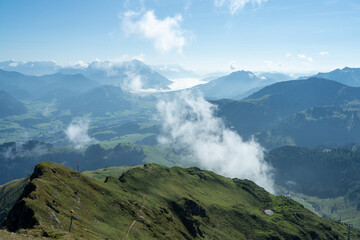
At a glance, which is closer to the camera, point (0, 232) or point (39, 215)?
point (0, 232)

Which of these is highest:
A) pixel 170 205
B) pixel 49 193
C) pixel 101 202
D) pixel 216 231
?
pixel 49 193

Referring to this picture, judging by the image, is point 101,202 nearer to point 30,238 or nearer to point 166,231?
point 166,231

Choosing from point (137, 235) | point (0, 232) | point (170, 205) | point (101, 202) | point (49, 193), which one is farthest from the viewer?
point (170, 205)

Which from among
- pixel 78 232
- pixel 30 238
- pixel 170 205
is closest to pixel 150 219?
pixel 170 205

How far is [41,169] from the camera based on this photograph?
426 ft

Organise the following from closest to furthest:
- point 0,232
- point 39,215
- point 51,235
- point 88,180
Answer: point 0,232
point 51,235
point 39,215
point 88,180

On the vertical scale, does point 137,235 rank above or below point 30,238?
below

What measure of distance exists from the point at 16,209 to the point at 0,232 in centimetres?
2627

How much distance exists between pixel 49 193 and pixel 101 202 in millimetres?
33261

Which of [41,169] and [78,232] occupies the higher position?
[41,169]

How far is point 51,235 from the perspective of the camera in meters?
78.2

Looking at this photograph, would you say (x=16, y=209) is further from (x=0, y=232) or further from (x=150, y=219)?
(x=150, y=219)

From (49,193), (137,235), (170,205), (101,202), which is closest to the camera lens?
(49,193)

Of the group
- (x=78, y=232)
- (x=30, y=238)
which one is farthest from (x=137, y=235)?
(x=30, y=238)
